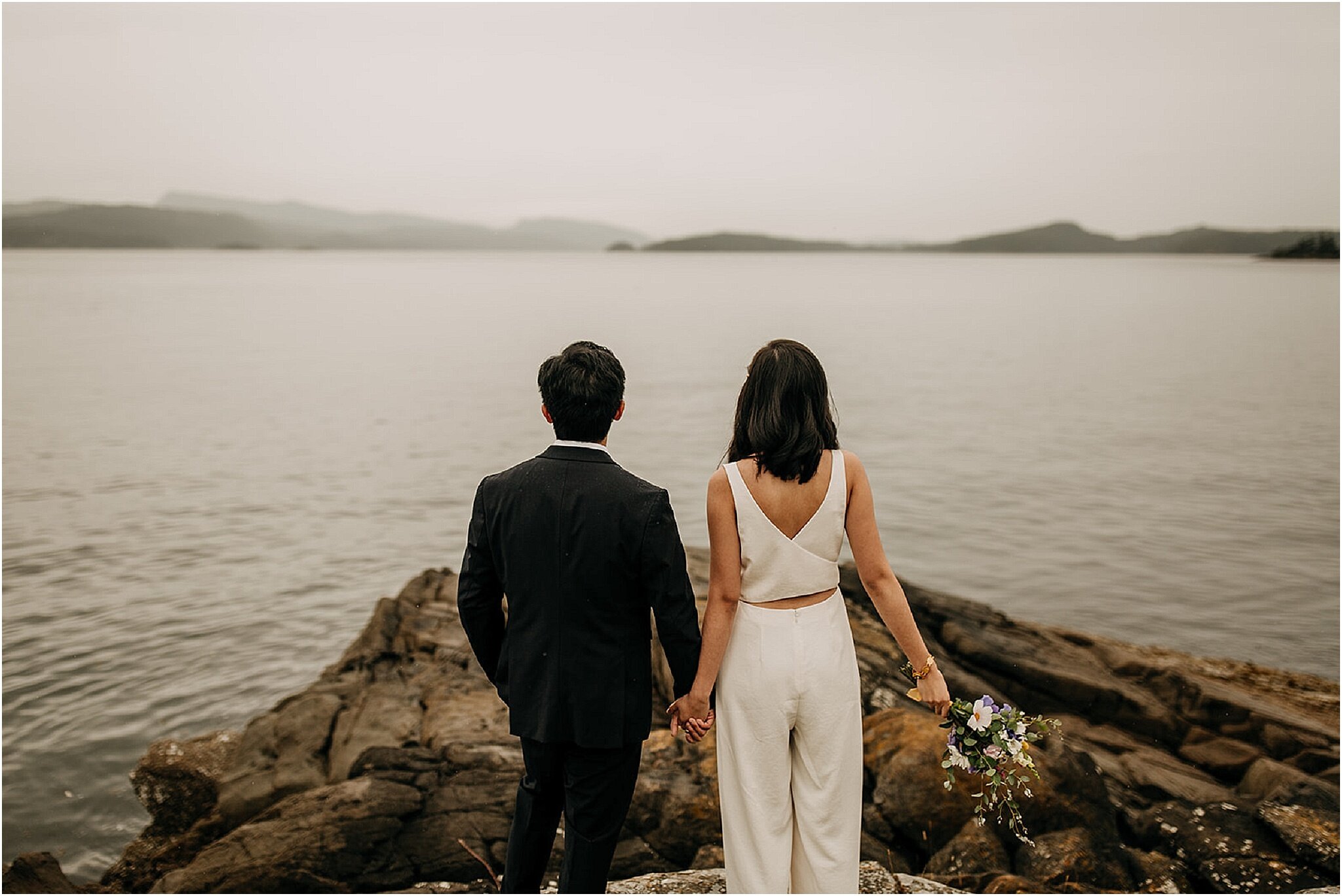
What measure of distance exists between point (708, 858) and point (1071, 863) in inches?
77.8

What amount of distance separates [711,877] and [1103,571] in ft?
42.9

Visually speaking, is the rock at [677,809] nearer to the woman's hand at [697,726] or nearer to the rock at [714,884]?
the rock at [714,884]

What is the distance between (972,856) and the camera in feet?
17.4

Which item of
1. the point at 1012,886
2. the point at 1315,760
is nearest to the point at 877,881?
the point at 1012,886

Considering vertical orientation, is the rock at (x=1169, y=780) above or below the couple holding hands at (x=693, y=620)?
below

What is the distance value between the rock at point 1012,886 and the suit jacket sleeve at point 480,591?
302cm

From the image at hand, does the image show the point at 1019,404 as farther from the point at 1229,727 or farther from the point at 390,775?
the point at 390,775

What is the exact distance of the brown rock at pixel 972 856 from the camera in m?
5.28

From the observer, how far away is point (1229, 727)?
26.9 ft

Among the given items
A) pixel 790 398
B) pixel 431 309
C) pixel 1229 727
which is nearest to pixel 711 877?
pixel 790 398

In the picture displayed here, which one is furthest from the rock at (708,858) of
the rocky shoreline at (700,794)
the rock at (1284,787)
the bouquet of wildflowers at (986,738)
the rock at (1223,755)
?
the rock at (1223,755)

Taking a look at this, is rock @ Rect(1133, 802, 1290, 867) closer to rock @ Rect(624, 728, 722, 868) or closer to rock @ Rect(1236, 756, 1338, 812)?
rock @ Rect(1236, 756, 1338, 812)

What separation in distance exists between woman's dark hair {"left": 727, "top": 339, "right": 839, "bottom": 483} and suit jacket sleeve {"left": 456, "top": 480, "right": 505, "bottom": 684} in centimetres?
104

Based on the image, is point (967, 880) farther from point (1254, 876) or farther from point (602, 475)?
point (602, 475)
